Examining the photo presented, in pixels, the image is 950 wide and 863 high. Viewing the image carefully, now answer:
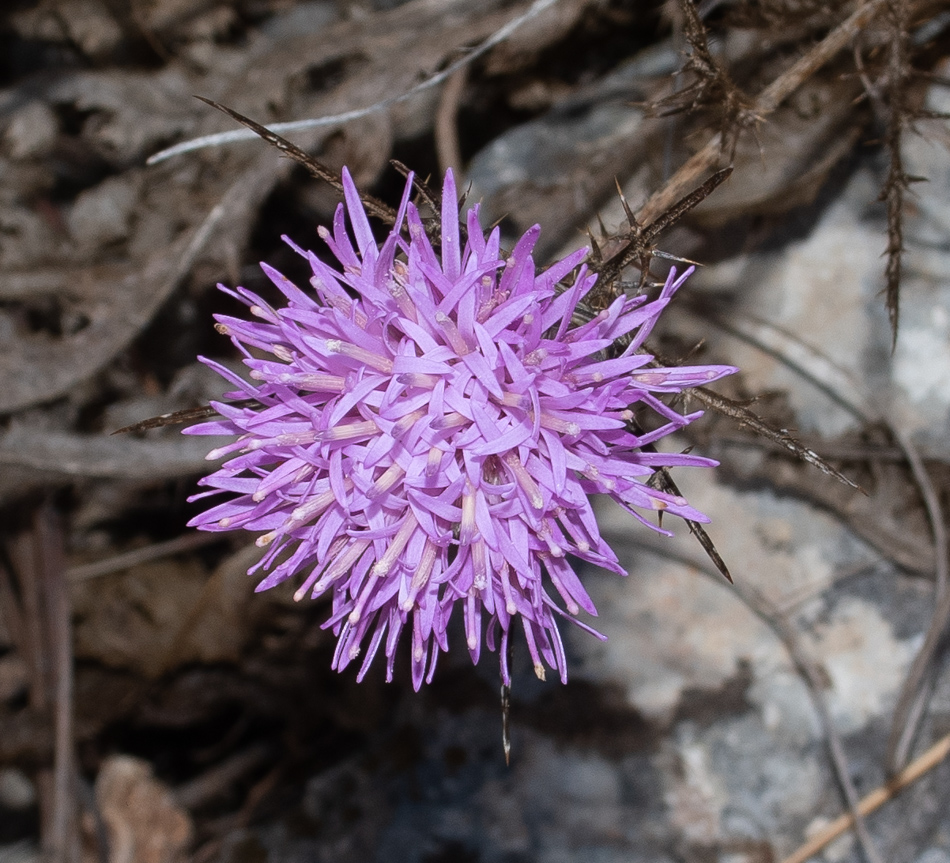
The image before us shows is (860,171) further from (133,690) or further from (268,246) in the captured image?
(133,690)

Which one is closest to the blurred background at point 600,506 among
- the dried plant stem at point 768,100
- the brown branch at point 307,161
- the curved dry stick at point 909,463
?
the curved dry stick at point 909,463

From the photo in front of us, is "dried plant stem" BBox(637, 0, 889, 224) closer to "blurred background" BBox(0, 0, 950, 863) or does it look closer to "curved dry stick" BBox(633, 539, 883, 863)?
"blurred background" BBox(0, 0, 950, 863)

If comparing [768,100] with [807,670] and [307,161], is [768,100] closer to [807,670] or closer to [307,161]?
[307,161]

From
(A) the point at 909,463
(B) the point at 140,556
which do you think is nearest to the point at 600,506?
(A) the point at 909,463

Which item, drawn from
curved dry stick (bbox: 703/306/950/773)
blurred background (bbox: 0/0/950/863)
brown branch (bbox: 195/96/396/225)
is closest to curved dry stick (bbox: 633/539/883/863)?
blurred background (bbox: 0/0/950/863)

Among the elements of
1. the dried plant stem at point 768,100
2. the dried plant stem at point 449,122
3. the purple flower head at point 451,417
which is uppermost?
the dried plant stem at point 449,122

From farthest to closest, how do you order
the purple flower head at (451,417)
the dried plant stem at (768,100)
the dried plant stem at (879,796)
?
the dried plant stem at (879,796), the dried plant stem at (768,100), the purple flower head at (451,417)

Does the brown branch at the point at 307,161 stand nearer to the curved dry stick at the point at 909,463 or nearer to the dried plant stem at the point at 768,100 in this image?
the dried plant stem at the point at 768,100
